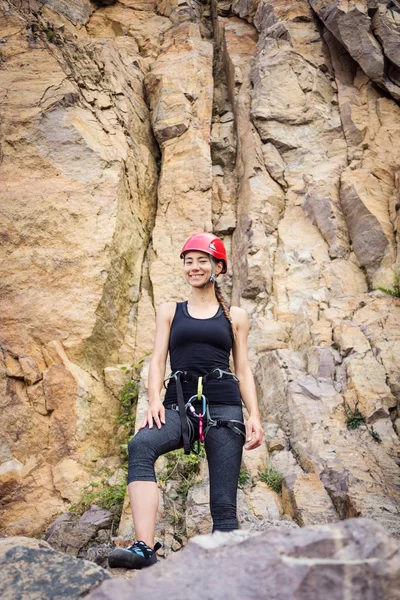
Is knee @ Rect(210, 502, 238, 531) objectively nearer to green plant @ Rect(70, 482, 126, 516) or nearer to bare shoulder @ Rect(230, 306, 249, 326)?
bare shoulder @ Rect(230, 306, 249, 326)

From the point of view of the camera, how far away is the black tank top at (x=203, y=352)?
3.87 meters

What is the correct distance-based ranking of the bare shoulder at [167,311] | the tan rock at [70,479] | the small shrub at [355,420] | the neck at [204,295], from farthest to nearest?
the tan rock at [70,479], the small shrub at [355,420], the neck at [204,295], the bare shoulder at [167,311]

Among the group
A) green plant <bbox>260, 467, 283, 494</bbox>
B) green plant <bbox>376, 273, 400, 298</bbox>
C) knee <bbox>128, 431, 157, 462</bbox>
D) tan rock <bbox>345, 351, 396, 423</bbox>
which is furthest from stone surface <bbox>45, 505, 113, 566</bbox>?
green plant <bbox>376, 273, 400, 298</bbox>

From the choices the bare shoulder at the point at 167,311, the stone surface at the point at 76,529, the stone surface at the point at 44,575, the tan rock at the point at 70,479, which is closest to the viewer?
the stone surface at the point at 44,575

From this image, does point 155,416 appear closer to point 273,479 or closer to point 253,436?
point 253,436

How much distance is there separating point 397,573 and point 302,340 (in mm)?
6478

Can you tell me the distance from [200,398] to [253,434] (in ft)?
1.81

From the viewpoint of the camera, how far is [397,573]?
179 cm

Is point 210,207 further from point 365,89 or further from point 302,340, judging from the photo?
point 365,89

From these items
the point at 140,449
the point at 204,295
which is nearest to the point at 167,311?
the point at 204,295

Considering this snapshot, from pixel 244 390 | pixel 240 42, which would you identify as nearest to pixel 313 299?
pixel 244 390

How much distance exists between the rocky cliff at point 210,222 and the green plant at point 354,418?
0.03 meters

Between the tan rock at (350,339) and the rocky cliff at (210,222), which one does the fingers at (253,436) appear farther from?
the tan rock at (350,339)

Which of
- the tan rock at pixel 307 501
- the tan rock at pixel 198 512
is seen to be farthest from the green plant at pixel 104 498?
the tan rock at pixel 307 501
